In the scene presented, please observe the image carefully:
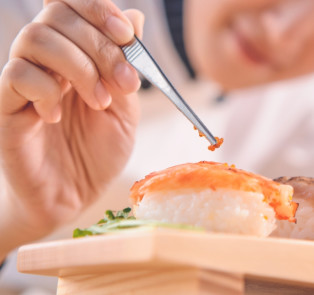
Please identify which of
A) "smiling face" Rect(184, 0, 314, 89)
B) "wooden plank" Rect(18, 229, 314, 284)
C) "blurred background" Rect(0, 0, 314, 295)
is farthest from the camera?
"blurred background" Rect(0, 0, 314, 295)

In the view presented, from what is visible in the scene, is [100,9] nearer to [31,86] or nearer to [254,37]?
[31,86]

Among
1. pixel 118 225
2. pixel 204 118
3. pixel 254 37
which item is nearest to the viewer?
pixel 118 225

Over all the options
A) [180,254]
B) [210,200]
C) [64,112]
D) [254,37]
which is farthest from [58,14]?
[254,37]

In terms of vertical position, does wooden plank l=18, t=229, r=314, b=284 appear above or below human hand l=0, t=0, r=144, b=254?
below

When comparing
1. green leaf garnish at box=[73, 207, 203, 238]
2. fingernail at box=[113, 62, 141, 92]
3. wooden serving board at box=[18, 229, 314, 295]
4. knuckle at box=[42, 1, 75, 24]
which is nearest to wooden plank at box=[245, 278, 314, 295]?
wooden serving board at box=[18, 229, 314, 295]

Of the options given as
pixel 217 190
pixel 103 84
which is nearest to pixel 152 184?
pixel 217 190

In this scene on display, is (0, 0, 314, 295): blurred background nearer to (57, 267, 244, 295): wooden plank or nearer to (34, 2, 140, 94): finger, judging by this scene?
(34, 2, 140, 94): finger
